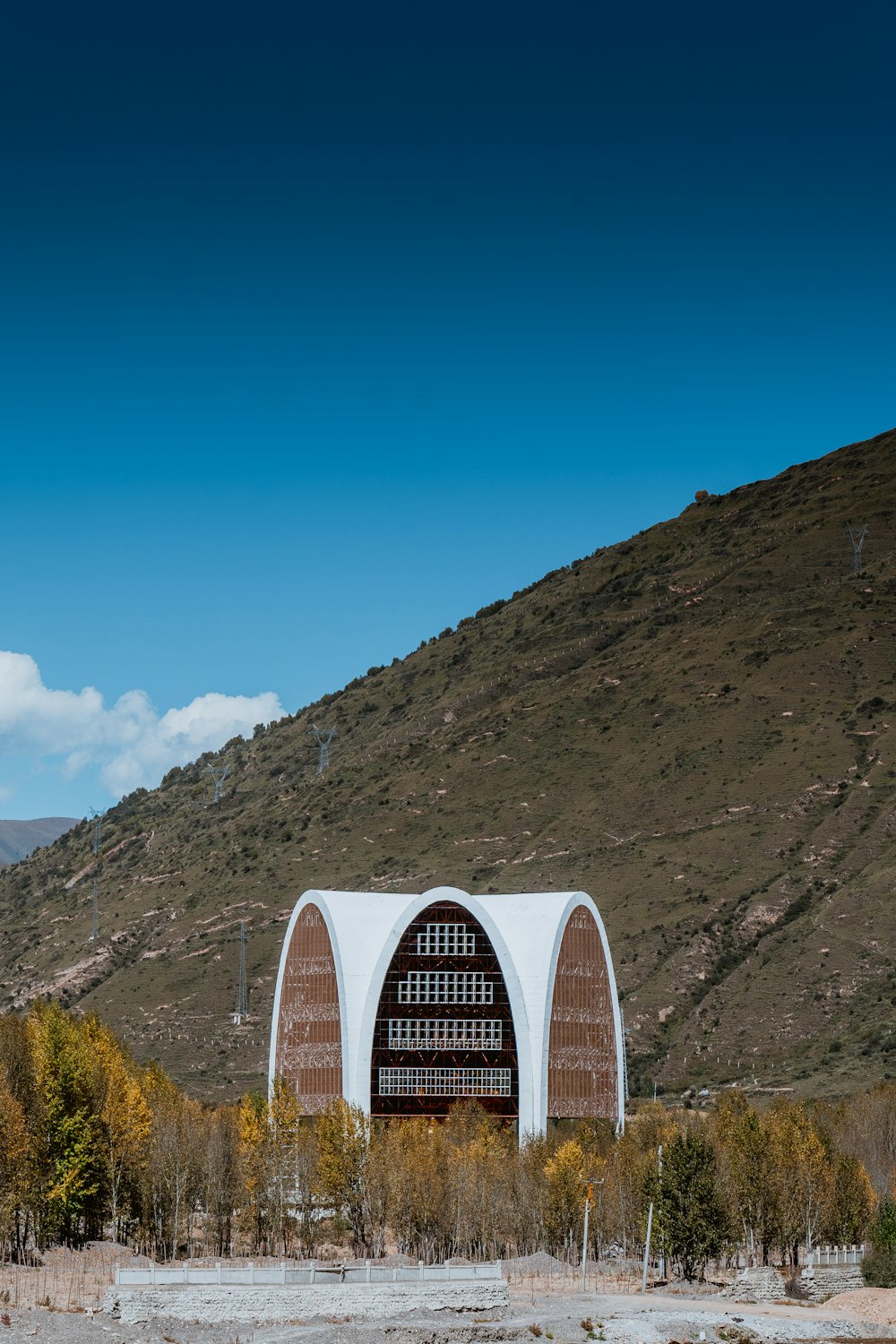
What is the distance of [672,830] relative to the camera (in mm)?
151750

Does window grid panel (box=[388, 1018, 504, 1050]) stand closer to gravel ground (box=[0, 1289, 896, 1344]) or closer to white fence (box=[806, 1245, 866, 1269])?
white fence (box=[806, 1245, 866, 1269])

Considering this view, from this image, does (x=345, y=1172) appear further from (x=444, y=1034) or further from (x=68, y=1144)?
(x=444, y=1034)

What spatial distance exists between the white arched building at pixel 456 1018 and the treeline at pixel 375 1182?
18.4 ft

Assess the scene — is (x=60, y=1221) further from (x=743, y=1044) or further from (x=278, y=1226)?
(x=743, y=1044)

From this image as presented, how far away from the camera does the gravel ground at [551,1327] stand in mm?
50344

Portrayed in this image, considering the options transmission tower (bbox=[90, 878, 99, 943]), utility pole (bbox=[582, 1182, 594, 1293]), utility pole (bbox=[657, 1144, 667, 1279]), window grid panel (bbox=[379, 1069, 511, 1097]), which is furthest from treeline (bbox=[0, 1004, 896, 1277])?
transmission tower (bbox=[90, 878, 99, 943])

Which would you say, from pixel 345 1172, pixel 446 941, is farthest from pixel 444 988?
pixel 345 1172

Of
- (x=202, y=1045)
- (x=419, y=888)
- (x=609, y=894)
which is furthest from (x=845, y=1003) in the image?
(x=202, y=1045)

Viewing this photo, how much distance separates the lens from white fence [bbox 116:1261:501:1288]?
55.4 m

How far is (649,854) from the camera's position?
491ft

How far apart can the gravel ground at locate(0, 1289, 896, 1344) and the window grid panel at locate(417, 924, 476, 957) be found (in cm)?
2557

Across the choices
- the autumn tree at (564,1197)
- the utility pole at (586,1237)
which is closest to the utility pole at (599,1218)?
the utility pole at (586,1237)

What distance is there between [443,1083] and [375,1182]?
14523 millimetres

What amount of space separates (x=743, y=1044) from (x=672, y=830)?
102 ft
